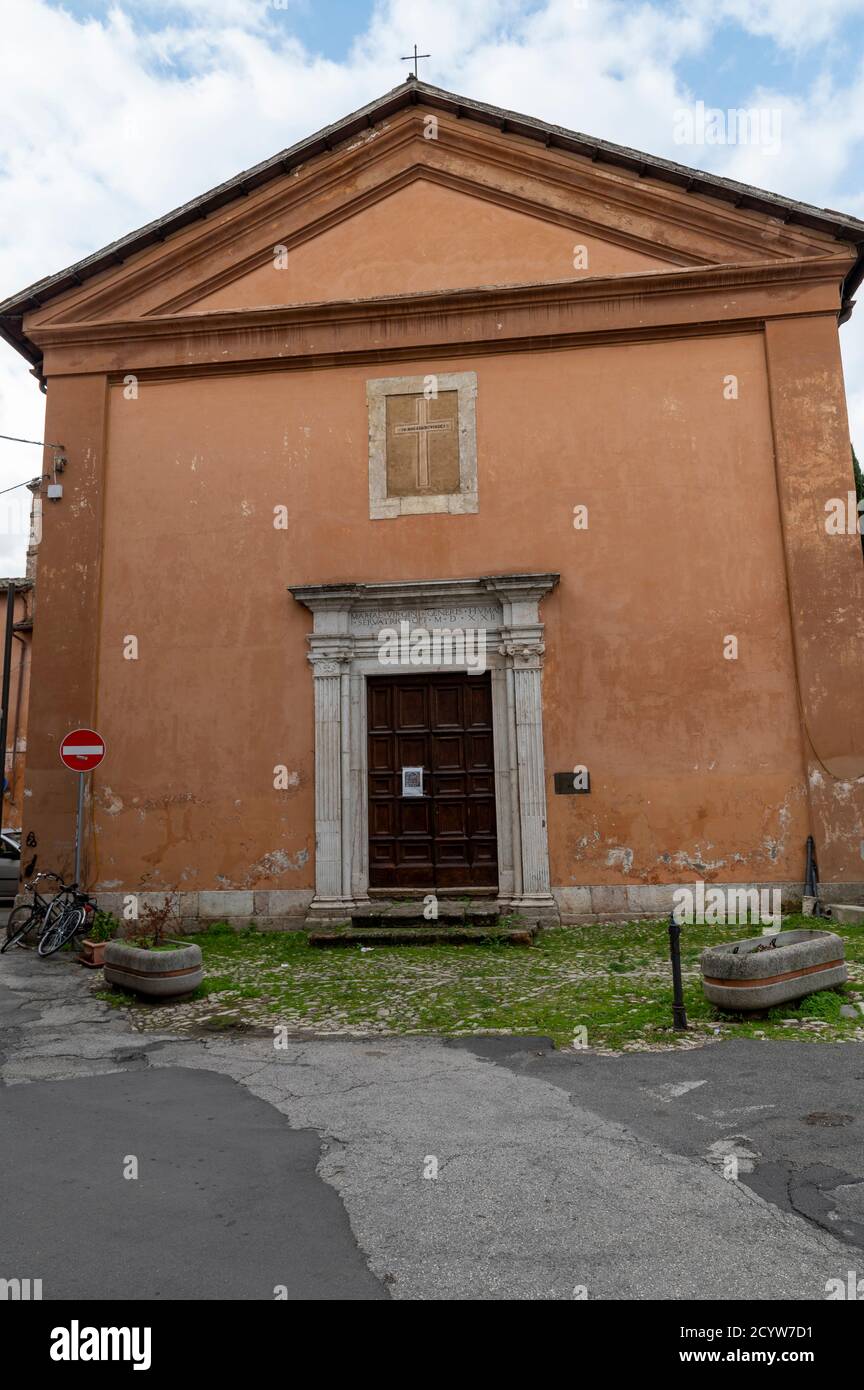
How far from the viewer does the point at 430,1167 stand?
3916mm

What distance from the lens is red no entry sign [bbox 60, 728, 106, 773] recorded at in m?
10.5

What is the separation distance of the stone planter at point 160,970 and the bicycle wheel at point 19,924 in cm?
357

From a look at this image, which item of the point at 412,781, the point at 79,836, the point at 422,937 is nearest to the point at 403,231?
the point at 412,781

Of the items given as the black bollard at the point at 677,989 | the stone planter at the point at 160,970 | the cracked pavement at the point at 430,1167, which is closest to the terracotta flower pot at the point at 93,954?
the stone planter at the point at 160,970

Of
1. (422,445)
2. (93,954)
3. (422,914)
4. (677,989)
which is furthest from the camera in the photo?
(422,445)

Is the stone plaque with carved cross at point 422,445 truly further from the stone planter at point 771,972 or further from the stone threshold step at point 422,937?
the stone planter at point 771,972

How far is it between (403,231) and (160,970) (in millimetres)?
9840

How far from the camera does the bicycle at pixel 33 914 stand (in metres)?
10.5

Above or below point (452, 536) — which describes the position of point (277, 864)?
below

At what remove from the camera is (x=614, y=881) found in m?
10.7

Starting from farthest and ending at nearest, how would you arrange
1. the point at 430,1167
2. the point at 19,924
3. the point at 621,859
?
1. the point at 19,924
2. the point at 621,859
3. the point at 430,1167

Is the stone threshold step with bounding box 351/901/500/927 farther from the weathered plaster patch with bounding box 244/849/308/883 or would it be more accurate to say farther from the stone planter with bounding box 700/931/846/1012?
the stone planter with bounding box 700/931/846/1012

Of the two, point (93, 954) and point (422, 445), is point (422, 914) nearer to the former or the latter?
point (93, 954)

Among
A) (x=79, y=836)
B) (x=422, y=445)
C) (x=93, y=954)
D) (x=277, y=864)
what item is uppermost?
(x=422, y=445)
